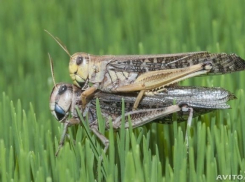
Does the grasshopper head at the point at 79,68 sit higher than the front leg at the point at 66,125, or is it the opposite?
the grasshopper head at the point at 79,68

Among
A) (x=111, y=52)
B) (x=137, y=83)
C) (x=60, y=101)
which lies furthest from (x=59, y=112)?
(x=111, y=52)

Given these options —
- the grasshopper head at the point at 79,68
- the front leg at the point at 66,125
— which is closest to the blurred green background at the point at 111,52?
the front leg at the point at 66,125

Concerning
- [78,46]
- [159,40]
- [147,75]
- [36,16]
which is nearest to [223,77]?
[147,75]

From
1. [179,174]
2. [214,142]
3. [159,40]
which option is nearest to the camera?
[179,174]

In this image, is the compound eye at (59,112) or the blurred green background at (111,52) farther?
the compound eye at (59,112)

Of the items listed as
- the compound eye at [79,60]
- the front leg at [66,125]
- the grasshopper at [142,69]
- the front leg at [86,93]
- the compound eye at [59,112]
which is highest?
the compound eye at [79,60]

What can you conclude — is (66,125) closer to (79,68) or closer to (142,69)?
(79,68)

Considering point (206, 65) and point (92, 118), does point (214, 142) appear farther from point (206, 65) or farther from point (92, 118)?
point (92, 118)

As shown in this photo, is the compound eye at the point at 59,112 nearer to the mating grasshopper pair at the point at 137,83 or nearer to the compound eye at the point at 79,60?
the mating grasshopper pair at the point at 137,83
